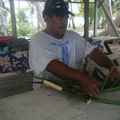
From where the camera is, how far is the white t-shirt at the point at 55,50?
1503mm

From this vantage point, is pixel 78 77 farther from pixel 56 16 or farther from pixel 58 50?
pixel 56 16

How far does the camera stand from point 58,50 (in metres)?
1.65

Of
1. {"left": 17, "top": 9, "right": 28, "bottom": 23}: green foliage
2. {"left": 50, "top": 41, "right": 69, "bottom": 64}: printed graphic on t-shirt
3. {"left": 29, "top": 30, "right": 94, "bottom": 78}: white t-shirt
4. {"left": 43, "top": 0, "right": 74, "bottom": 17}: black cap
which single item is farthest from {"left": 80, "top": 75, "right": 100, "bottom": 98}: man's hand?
{"left": 17, "top": 9, "right": 28, "bottom": 23}: green foliage

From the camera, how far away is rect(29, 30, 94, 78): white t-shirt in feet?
4.93

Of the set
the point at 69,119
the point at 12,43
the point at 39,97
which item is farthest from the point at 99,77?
the point at 12,43

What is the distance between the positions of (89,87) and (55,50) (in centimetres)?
52

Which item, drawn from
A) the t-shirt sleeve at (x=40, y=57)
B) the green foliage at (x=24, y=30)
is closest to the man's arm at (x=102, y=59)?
the t-shirt sleeve at (x=40, y=57)

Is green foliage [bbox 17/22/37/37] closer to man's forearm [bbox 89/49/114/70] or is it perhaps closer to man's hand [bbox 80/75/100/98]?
man's forearm [bbox 89/49/114/70]

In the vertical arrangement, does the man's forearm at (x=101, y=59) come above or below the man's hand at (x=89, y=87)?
above

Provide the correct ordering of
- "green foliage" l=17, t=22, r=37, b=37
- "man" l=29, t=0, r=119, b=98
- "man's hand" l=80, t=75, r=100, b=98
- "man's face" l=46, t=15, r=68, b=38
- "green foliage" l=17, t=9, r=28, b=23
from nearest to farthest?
"man's hand" l=80, t=75, r=100, b=98 < "man" l=29, t=0, r=119, b=98 < "man's face" l=46, t=15, r=68, b=38 < "green foliage" l=17, t=22, r=37, b=37 < "green foliage" l=17, t=9, r=28, b=23

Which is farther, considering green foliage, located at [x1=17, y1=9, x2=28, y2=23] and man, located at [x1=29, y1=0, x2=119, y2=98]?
green foliage, located at [x1=17, y1=9, x2=28, y2=23]

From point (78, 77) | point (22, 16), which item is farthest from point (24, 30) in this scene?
point (78, 77)

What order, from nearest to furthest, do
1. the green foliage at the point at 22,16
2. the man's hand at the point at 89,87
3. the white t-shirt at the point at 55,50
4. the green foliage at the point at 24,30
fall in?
the man's hand at the point at 89,87 < the white t-shirt at the point at 55,50 < the green foliage at the point at 24,30 < the green foliage at the point at 22,16

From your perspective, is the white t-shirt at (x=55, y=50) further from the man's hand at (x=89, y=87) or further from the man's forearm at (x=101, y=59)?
the man's hand at (x=89, y=87)
